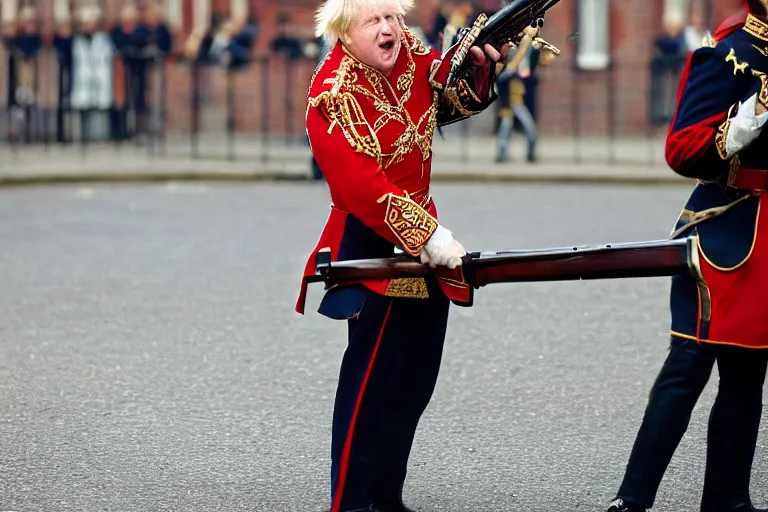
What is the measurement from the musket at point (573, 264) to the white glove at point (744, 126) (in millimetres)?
323

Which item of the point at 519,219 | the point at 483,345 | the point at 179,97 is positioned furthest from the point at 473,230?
the point at 179,97

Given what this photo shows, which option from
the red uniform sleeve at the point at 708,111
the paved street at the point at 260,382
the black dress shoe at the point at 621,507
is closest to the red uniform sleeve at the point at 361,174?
the red uniform sleeve at the point at 708,111

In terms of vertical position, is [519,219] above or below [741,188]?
below

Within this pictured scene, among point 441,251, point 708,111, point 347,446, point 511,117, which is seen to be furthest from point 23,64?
point 708,111

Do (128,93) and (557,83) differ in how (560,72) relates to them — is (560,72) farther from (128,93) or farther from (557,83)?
(128,93)

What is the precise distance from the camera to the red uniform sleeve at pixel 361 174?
4.47m

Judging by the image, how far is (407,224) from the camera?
177 inches

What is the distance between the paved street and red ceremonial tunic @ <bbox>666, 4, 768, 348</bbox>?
2.91 feet

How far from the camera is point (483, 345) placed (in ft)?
25.8

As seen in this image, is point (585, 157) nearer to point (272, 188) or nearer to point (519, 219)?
point (272, 188)

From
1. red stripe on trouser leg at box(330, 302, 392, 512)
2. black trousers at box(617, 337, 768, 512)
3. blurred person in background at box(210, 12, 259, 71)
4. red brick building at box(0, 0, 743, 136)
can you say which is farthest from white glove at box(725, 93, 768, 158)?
blurred person in background at box(210, 12, 259, 71)

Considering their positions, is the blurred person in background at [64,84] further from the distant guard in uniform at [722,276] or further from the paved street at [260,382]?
the distant guard in uniform at [722,276]

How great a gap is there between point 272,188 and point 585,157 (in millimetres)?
5275

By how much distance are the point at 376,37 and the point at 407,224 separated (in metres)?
0.53
